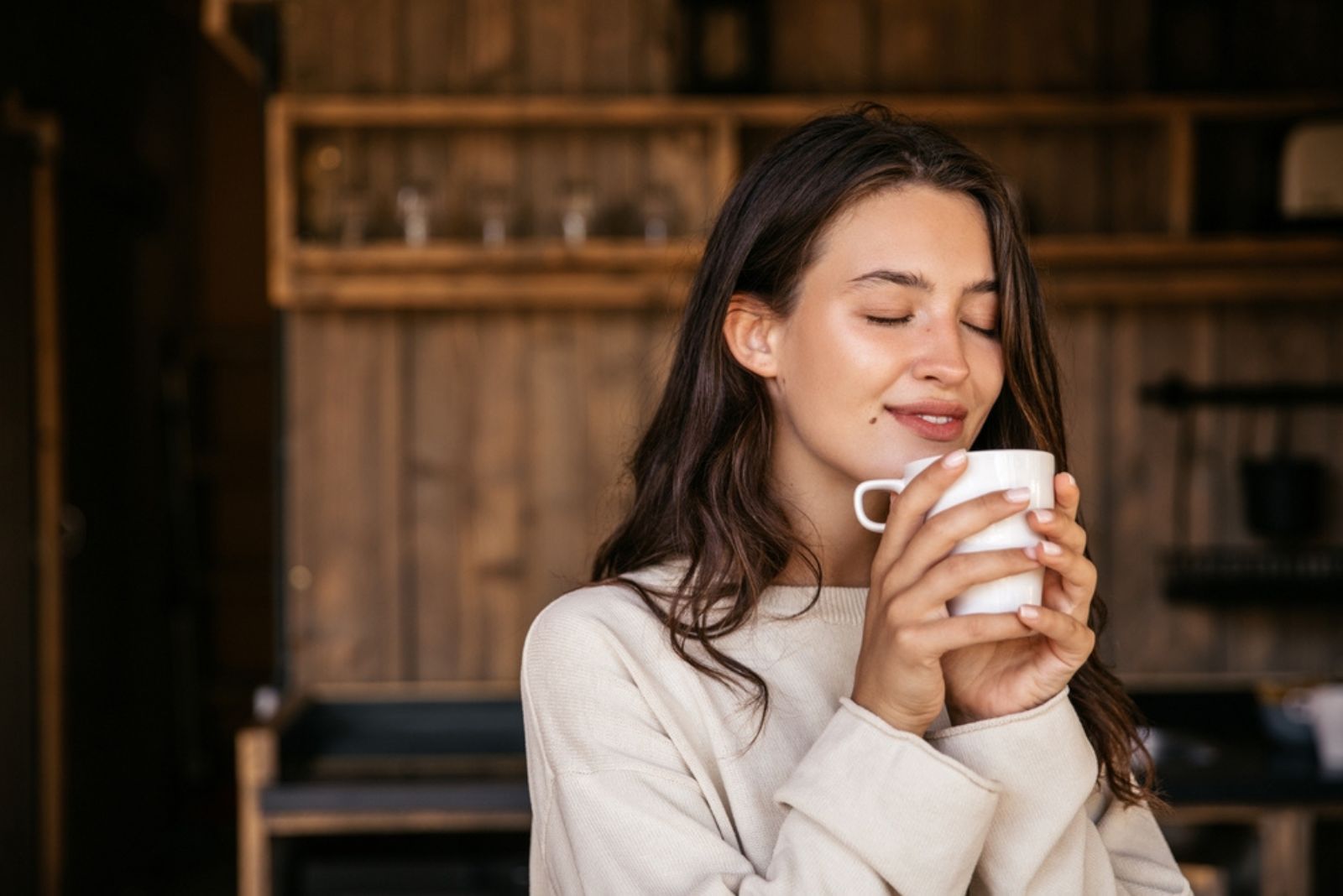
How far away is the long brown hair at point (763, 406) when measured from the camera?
1117 mm

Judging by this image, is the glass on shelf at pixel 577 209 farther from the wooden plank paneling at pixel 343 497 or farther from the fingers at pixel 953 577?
the fingers at pixel 953 577

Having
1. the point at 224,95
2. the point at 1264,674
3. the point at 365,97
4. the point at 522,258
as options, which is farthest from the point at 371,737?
the point at 224,95

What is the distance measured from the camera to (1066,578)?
95 cm

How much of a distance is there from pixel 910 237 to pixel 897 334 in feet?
0.26

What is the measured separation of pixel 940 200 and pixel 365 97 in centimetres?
245

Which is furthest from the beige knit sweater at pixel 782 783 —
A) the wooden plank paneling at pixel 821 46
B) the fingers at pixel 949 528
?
the wooden plank paneling at pixel 821 46

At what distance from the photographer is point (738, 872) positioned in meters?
0.94

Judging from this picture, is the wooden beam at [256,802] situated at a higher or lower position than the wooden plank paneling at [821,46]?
lower

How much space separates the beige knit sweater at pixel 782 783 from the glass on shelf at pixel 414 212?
6.94ft

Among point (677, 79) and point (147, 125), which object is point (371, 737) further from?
point (147, 125)

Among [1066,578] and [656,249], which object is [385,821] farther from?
[1066,578]

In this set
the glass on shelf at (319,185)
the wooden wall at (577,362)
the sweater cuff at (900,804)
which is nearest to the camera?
the sweater cuff at (900,804)

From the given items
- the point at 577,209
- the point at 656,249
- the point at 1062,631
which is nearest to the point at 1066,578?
the point at 1062,631

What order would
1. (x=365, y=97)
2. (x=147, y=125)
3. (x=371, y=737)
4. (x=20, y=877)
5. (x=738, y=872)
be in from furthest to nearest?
(x=147, y=125) < (x=20, y=877) < (x=365, y=97) < (x=371, y=737) < (x=738, y=872)
